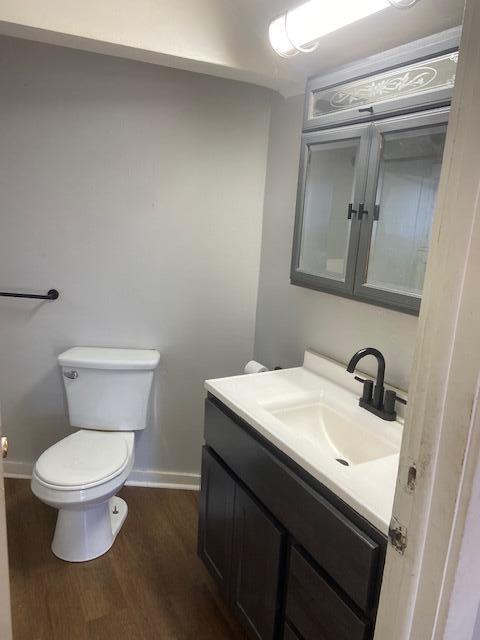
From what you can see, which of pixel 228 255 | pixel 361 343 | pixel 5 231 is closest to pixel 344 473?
pixel 361 343

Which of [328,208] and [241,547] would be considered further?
[328,208]

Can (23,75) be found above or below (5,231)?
above

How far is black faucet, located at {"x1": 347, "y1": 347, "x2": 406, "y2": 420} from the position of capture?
141cm

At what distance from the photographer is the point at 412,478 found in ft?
2.20

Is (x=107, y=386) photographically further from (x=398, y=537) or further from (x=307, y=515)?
(x=398, y=537)

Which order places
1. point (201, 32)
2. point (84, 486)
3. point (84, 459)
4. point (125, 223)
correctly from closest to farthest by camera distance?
point (201, 32) → point (84, 486) → point (84, 459) → point (125, 223)

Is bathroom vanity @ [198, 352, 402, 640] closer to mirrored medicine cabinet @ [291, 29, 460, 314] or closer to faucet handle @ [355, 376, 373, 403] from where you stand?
faucet handle @ [355, 376, 373, 403]

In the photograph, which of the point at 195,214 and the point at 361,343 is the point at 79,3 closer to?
the point at 195,214

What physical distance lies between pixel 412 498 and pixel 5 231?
207cm

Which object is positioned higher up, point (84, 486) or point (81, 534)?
point (84, 486)

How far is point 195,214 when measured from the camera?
85.4 inches

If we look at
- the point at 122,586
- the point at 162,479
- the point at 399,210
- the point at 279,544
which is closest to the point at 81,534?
the point at 122,586

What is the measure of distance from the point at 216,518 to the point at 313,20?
5.48ft

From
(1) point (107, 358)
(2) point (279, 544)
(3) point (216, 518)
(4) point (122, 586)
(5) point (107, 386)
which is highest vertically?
(1) point (107, 358)
